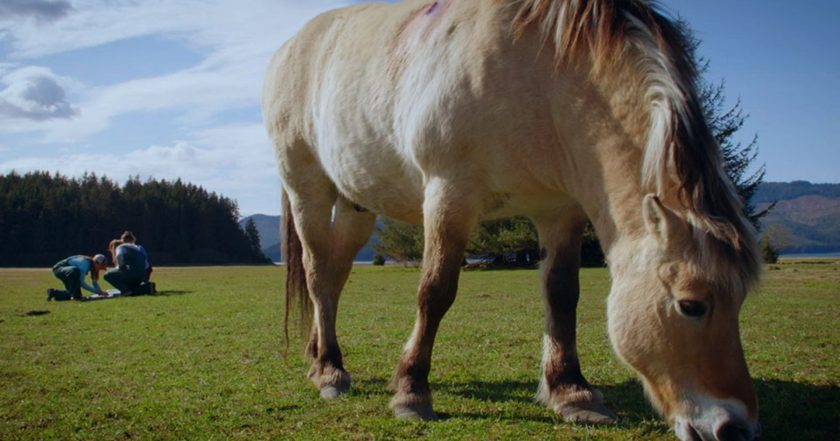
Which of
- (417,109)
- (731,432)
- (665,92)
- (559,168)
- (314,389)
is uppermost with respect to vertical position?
(417,109)

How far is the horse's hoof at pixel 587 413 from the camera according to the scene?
4051mm

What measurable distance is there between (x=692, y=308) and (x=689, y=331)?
4.6 inches

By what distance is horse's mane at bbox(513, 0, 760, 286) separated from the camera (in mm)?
3141

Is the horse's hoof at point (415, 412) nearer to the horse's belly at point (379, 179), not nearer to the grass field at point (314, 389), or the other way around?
the grass field at point (314, 389)

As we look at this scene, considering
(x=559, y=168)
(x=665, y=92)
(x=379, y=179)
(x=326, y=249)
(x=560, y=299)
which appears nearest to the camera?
(x=665, y=92)

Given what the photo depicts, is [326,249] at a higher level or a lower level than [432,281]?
higher

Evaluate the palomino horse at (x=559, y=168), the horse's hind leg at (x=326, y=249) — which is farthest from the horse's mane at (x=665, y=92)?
the horse's hind leg at (x=326, y=249)

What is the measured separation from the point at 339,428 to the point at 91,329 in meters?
6.74

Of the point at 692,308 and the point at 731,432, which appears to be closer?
the point at 731,432

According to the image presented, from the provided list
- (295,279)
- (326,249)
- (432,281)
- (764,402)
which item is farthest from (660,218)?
(295,279)

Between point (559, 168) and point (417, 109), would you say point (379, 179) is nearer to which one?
point (417, 109)

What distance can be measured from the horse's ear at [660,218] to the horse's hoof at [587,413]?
143cm

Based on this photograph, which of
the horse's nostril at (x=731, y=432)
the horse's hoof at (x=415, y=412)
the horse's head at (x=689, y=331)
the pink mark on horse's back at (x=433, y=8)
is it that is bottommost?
the horse's hoof at (x=415, y=412)

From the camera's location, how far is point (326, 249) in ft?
19.7
